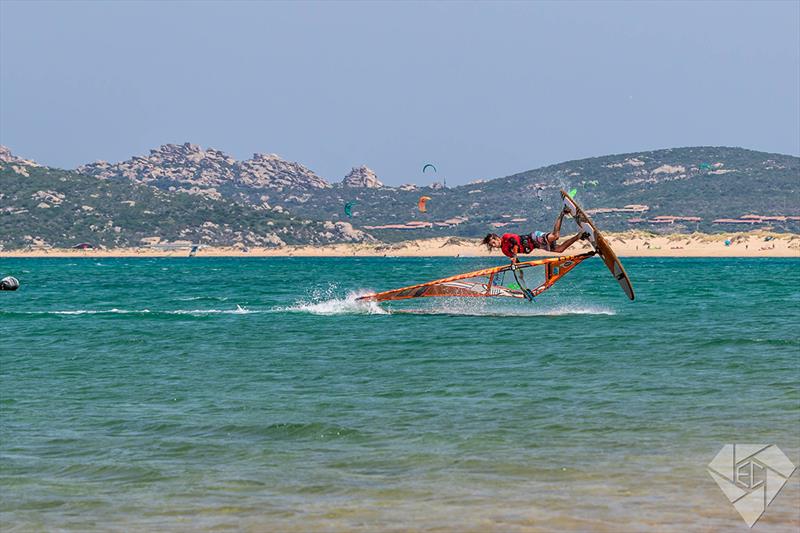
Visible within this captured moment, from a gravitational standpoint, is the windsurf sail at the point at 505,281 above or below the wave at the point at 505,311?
above

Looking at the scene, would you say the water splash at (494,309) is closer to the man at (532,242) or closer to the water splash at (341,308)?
the water splash at (341,308)

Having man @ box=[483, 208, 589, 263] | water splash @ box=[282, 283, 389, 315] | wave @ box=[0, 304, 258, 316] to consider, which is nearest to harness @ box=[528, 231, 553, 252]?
A: man @ box=[483, 208, 589, 263]

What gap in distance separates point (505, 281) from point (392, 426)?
20848mm

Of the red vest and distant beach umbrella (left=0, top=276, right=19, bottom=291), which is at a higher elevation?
the red vest

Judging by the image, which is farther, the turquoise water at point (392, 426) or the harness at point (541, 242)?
the harness at point (541, 242)

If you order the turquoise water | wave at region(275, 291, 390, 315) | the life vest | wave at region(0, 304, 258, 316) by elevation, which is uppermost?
the life vest

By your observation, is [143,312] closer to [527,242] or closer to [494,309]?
[494,309]

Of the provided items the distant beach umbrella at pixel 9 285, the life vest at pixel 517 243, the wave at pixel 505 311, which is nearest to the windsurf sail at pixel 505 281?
the life vest at pixel 517 243

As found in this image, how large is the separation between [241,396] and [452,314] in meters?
22.9

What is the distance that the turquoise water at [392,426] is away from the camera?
38.4ft

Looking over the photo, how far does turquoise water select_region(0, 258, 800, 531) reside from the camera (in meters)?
11.7

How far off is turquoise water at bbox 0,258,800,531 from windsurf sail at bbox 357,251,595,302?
187 centimetres

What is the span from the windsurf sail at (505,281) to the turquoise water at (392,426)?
6.14 feet

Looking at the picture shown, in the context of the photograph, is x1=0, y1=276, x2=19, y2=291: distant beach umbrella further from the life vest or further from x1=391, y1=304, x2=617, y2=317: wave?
the life vest
